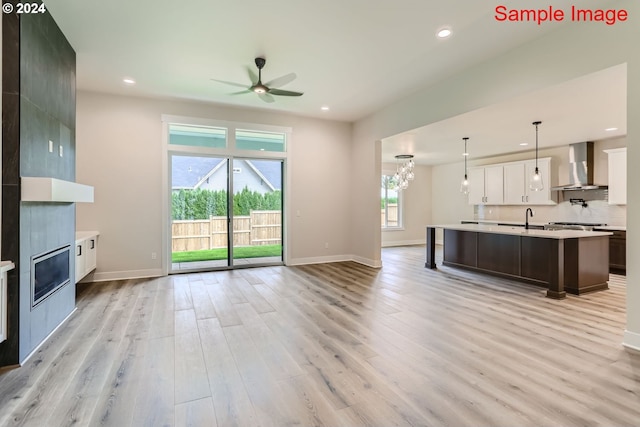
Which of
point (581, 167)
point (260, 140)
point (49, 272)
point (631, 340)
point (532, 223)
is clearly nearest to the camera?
point (631, 340)

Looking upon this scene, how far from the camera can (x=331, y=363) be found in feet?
8.25

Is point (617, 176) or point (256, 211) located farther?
point (256, 211)

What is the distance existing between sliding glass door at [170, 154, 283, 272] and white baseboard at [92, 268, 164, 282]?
1.06 feet

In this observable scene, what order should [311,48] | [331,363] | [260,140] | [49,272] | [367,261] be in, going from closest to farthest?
[331,363] < [49,272] < [311,48] < [260,140] < [367,261]

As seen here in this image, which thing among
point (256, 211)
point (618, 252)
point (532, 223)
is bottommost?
point (618, 252)

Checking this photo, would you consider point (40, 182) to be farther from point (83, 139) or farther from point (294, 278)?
point (294, 278)

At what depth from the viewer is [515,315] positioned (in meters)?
3.61

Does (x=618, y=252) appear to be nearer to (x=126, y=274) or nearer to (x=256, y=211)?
(x=256, y=211)

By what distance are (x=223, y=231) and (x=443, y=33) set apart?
5003 millimetres

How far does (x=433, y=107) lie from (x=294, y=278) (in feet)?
12.2

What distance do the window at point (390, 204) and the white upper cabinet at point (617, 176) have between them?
5.34 metres

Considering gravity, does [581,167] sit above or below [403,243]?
above

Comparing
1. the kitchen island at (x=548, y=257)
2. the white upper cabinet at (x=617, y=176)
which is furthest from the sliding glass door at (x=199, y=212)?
the white upper cabinet at (x=617, y=176)

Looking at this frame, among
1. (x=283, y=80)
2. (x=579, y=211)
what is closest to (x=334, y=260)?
(x=283, y=80)
